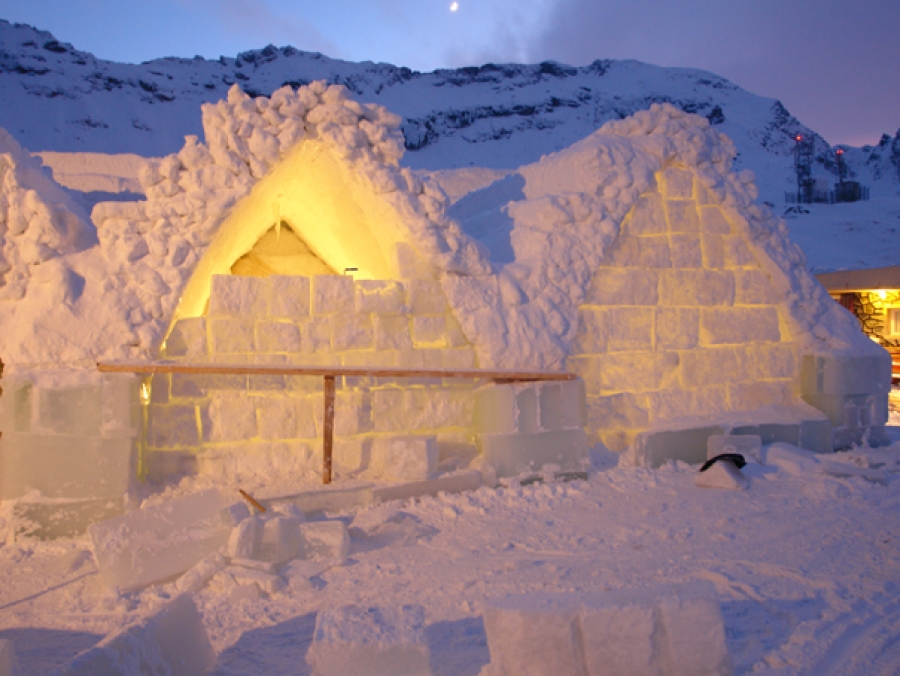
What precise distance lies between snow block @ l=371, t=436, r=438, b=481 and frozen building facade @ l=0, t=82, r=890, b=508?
0.08ft

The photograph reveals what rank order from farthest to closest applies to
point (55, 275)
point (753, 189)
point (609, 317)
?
point (753, 189), point (609, 317), point (55, 275)

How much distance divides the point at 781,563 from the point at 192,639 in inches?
112

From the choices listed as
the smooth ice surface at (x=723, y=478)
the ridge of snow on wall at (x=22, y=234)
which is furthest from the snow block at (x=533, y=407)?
the ridge of snow on wall at (x=22, y=234)

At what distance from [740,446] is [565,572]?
109 inches

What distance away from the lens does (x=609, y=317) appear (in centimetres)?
553

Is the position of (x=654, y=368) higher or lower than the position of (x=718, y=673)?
higher

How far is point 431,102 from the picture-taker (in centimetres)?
5653

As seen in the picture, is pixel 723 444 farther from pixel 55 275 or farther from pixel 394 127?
pixel 55 275

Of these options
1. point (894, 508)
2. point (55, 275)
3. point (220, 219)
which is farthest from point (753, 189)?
point (55, 275)

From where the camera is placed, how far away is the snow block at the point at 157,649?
1783 mm

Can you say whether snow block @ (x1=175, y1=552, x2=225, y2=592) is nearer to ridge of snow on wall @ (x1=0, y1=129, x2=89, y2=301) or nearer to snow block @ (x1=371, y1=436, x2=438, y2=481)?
snow block @ (x1=371, y1=436, x2=438, y2=481)

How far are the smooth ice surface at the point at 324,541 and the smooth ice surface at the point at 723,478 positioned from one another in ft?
9.08

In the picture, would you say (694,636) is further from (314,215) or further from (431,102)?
(431,102)

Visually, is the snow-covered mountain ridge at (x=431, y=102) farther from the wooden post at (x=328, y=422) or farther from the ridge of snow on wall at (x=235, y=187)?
the wooden post at (x=328, y=422)
